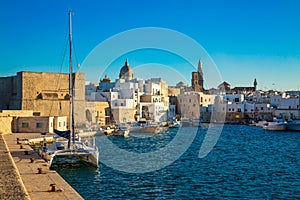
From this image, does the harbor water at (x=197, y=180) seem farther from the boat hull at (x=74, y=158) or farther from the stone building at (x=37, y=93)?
the stone building at (x=37, y=93)

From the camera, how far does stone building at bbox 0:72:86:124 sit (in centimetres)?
3512

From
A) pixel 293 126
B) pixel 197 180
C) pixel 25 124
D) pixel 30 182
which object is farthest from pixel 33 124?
pixel 293 126

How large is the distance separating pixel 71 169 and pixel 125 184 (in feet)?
11.4

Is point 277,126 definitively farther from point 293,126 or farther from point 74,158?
point 74,158

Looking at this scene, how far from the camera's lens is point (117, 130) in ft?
112

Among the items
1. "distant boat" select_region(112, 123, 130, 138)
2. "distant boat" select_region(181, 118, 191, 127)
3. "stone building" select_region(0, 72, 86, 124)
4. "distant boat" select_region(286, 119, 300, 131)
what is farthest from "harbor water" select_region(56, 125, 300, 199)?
"distant boat" select_region(181, 118, 191, 127)

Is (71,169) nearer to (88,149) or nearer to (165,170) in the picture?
(88,149)

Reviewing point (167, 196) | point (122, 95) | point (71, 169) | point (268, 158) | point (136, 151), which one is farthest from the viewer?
point (122, 95)

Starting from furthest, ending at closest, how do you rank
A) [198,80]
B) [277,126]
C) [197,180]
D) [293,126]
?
[198,80]
[293,126]
[277,126]
[197,180]

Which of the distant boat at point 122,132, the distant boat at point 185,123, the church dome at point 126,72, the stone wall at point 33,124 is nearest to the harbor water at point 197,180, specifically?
the stone wall at point 33,124

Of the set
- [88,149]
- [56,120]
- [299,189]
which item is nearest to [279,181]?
[299,189]

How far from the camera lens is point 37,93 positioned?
35.6m

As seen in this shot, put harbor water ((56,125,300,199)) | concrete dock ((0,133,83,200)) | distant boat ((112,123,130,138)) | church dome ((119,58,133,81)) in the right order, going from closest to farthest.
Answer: concrete dock ((0,133,83,200)), harbor water ((56,125,300,199)), distant boat ((112,123,130,138)), church dome ((119,58,133,81))

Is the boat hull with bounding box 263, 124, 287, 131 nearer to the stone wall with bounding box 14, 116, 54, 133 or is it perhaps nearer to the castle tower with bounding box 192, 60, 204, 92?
the stone wall with bounding box 14, 116, 54, 133
